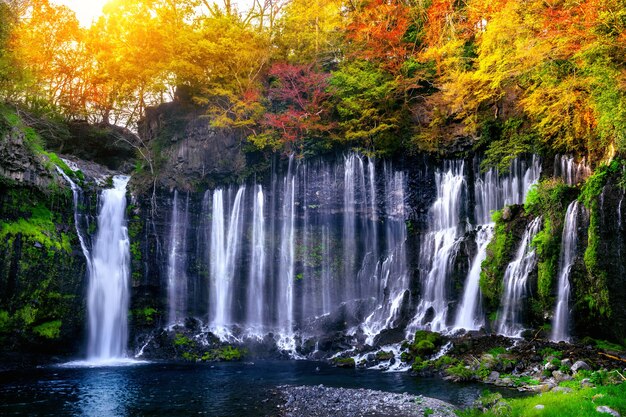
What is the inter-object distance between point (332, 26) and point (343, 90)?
511 cm

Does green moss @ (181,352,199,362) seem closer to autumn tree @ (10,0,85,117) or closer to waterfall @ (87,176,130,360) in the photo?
waterfall @ (87,176,130,360)

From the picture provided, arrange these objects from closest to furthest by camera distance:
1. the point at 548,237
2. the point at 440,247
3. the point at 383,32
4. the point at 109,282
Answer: the point at 548,237 < the point at 109,282 < the point at 440,247 < the point at 383,32

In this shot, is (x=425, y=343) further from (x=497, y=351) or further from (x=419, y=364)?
(x=497, y=351)

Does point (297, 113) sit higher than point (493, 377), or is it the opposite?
point (297, 113)

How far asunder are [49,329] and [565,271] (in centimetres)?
2085

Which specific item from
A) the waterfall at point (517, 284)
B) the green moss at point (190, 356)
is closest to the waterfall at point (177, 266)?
the green moss at point (190, 356)

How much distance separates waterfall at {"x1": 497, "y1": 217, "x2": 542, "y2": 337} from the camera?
690 inches

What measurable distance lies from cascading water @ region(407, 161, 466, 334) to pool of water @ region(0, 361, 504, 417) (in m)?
5.28

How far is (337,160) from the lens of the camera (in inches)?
1043

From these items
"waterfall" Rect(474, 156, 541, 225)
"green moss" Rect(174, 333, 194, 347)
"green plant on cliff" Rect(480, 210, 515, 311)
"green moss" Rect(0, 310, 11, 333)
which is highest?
"waterfall" Rect(474, 156, 541, 225)

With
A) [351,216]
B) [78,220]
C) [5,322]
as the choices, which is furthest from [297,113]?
[5,322]

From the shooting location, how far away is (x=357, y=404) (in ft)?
38.8

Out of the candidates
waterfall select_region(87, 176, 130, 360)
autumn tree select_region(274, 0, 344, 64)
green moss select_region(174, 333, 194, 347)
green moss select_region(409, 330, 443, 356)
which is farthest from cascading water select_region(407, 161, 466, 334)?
waterfall select_region(87, 176, 130, 360)

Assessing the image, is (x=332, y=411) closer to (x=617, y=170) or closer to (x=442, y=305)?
(x=442, y=305)
